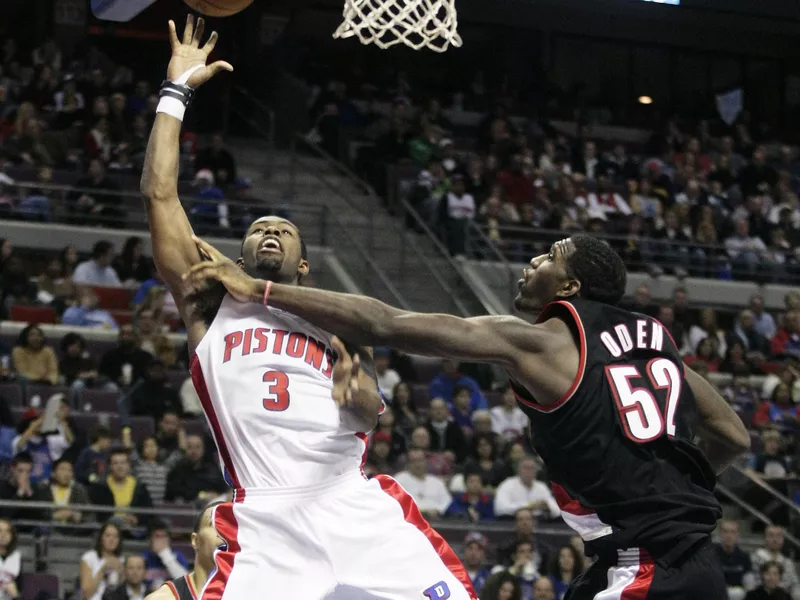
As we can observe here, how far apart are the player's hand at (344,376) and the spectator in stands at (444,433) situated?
6817 mm

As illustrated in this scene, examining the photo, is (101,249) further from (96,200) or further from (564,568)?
(564,568)

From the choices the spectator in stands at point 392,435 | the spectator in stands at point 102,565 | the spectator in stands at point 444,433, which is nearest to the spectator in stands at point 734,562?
the spectator in stands at point 444,433

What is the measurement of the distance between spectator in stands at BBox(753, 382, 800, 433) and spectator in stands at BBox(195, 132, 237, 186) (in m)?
6.40

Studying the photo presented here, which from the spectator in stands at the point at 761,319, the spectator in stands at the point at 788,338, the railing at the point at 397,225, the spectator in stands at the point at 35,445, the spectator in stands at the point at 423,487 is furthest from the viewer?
the spectator in stands at the point at 761,319

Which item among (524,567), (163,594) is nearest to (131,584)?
(524,567)

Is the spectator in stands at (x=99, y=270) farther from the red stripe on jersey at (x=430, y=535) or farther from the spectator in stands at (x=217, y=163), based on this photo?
the red stripe on jersey at (x=430, y=535)

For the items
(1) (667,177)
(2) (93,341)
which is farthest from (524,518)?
(1) (667,177)

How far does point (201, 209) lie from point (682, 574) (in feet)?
35.1

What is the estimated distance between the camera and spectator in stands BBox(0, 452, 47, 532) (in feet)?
32.0

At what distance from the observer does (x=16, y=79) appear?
15609 millimetres

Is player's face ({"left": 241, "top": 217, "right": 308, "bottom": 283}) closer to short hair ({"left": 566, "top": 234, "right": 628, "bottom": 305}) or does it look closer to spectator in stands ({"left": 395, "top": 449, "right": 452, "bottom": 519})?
short hair ({"left": 566, "top": 234, "right": 628, "bottom": 305})

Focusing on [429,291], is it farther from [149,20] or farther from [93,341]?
[149,20]

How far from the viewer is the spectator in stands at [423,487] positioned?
10805 mm

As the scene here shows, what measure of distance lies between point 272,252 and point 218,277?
39 cm
